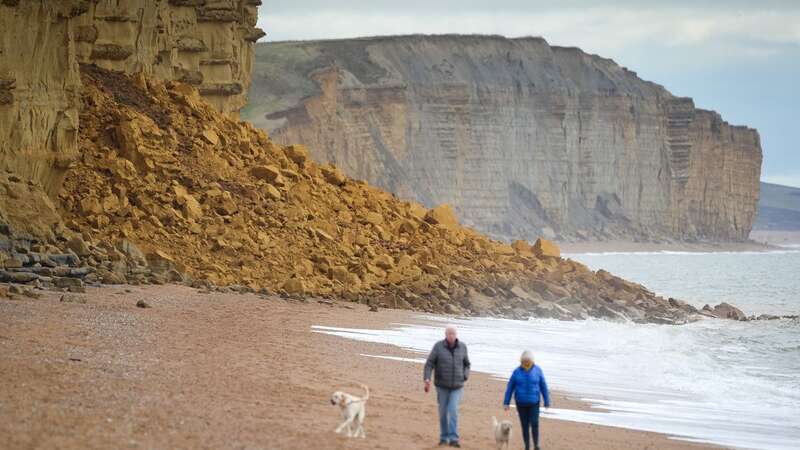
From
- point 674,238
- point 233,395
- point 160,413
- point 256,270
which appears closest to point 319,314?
point 256,270

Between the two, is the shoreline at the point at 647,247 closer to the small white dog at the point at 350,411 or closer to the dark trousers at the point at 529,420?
the dark trousers at the point at 529,420

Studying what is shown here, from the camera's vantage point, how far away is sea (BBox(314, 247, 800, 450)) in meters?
17.4

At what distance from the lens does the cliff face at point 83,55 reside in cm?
2522

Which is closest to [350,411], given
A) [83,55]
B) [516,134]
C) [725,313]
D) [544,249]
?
[83,55]

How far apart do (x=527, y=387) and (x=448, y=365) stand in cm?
73

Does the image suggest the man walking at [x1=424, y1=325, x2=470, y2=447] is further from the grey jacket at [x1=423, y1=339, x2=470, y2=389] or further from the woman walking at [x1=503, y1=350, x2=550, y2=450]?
the woman walking at [x1=503, y1=350, x2=550, y2=450]

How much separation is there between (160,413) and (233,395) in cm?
173

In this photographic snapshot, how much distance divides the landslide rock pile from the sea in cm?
151

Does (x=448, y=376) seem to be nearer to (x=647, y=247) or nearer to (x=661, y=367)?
(x=661, y=367)

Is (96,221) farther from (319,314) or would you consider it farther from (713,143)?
(713,143)

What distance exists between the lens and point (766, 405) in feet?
67.1

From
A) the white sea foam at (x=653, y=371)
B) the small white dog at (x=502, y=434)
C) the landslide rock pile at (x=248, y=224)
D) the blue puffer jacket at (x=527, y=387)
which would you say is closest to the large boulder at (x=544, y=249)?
the landslide rock pile at (x=248, y=224)

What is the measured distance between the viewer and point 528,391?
13.6m

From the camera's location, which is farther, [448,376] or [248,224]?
[248,224]
